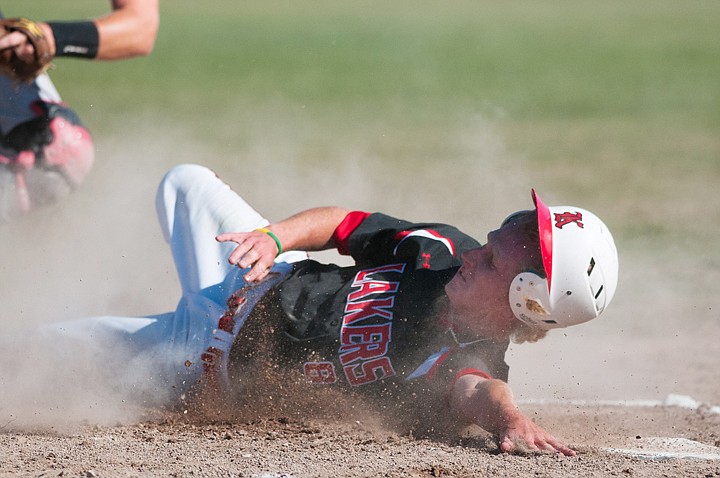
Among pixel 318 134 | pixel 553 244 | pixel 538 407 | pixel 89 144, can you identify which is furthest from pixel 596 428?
pixel 318 134

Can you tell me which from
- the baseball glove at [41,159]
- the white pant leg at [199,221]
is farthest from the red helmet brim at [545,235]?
the baseball glove at [41,159]

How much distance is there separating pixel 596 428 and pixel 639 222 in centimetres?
451

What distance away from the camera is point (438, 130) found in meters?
13.5

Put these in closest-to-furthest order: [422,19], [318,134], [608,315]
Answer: [608,315], [318,134], [422,19]

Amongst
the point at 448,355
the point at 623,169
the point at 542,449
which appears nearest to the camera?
the point at 542,449

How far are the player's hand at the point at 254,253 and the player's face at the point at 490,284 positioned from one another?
79cm

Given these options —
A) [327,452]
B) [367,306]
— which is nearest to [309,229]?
[367,306]

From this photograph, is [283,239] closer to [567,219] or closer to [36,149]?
[567,219]

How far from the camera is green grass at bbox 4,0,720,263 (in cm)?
1081

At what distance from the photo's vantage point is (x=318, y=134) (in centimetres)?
1282

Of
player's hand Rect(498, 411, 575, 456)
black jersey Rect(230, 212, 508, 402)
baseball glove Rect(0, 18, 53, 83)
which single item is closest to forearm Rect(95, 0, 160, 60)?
baseball glove Rect(0, 18, 53, 83)

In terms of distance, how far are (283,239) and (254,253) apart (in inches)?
9.7

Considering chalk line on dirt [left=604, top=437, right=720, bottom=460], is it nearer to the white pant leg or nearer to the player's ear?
the player's ear

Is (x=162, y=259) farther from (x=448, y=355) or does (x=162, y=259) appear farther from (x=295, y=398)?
(x=448, y=355)
